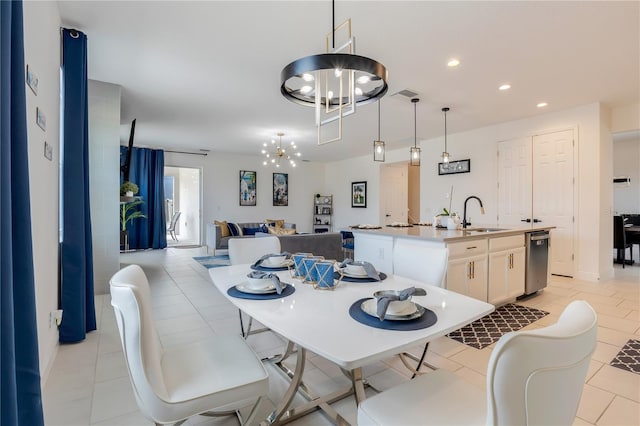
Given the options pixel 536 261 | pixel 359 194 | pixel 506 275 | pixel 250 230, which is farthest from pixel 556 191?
pixel 250 230

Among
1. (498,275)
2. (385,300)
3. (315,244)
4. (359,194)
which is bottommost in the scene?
(498,275)

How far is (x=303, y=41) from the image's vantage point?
115 inches

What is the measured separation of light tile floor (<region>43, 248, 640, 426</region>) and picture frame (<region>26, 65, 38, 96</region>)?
1829mm

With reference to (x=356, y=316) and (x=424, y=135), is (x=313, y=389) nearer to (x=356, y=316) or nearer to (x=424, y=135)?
(x=356, y=316)

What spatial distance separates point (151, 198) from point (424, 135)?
693 centimetres

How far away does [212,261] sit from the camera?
6281mm

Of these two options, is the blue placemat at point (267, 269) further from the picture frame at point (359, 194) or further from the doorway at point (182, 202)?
the doorway at point (182, 202)

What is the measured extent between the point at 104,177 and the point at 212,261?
293cm

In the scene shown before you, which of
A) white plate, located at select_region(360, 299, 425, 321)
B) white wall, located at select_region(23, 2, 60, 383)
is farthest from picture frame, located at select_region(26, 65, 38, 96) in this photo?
white plate, located at select_region(360, 299, 425, 321)

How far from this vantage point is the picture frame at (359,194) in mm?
9133

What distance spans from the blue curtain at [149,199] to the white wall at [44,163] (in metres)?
5.80

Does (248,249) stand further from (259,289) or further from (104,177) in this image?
(104,177)

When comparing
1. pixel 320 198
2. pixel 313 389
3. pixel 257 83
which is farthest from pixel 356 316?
pixel 320 198

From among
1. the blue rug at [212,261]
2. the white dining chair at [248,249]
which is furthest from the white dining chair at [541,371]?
the blue rug at [212,261]
